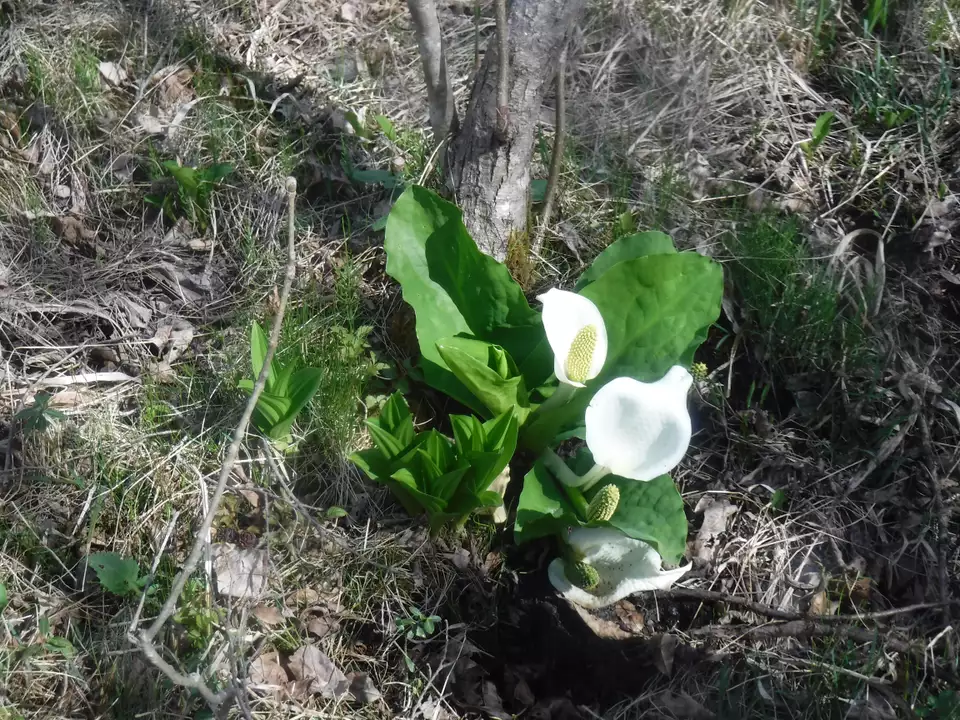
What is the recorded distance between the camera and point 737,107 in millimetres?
2895

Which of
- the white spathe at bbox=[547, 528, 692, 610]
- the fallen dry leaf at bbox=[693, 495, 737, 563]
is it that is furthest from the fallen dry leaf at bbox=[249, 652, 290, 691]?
the fallen dry leaf at bbox=[693, 495, 737, 563]

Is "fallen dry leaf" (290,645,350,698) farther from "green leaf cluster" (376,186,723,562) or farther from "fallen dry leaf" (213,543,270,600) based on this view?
"green leaf cluster" (376,186,723,562)

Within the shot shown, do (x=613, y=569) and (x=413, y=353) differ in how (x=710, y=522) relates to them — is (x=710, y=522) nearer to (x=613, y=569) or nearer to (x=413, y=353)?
(x=613, y=569)

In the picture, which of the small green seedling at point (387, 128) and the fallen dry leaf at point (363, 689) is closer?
the fallen dry leaf at point (363, 689)

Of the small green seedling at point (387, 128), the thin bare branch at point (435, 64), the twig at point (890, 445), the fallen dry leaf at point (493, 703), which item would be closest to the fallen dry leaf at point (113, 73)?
the small green seedling at point (387, 128)

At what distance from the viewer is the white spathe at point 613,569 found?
1881 millimetres

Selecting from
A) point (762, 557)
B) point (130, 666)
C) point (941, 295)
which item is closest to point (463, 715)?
point (130, 666)

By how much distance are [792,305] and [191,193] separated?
6.20 ft

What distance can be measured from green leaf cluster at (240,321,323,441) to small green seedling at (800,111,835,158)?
189 cm

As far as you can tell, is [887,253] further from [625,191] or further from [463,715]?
[463,715]

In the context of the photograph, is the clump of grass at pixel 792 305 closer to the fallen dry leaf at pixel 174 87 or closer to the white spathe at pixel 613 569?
the white spathe at pixel 613 569

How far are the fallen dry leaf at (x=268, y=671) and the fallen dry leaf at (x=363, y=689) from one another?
16 centimetres

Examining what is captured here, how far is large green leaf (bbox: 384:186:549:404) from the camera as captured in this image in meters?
2.09

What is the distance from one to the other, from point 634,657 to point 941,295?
154cm
